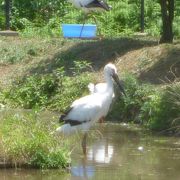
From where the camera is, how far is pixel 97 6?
857 inches

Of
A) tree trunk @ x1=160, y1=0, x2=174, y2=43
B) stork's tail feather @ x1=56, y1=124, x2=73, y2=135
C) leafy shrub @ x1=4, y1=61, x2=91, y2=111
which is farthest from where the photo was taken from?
tree trunk @ x1=160, y1=0, x2=174, y2=43

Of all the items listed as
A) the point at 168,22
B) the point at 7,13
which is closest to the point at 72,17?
the point at 7,13

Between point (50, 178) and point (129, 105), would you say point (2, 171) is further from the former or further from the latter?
point (129, 105)

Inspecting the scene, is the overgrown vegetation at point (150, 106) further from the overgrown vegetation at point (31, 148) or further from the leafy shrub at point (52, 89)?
the overgrown vegetation at point (31, 148)

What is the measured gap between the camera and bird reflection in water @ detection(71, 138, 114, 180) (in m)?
11.5

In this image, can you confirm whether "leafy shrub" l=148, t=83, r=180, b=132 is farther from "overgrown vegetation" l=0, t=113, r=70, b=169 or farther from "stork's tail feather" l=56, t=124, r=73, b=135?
"overgrown vegetation" l=0, t=113, r=70, b=169

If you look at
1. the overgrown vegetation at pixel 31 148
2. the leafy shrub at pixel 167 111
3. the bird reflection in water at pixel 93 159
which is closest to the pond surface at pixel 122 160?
the bird reflection in water at pixel 93 159

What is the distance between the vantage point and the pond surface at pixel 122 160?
1127 centimetres

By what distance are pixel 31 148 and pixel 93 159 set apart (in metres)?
1.65

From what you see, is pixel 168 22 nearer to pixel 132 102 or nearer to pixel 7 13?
pixel 132 102

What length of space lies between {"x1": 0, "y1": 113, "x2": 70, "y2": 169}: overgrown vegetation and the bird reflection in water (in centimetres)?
28

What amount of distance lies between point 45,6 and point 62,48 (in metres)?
6.49

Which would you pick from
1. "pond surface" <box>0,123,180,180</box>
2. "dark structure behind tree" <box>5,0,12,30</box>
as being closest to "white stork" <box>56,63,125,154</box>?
"pond surface" <box>0,123,180,180</box>

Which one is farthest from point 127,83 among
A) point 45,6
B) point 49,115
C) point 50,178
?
point 45,6
